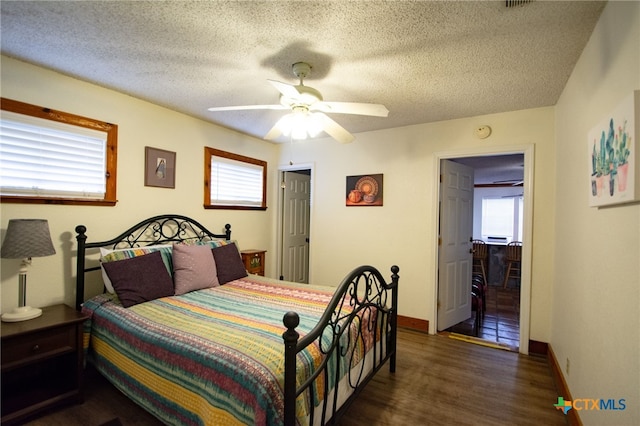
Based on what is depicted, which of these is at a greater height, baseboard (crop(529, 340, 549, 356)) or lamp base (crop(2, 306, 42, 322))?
lamp base (crop(2, 306, 42, 322))

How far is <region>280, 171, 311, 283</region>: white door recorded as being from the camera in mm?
4758

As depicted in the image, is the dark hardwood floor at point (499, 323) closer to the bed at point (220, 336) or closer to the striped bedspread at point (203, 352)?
the bed at point (220, 336)

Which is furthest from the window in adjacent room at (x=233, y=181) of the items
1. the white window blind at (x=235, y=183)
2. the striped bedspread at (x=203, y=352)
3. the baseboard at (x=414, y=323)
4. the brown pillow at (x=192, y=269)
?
the baseboard at (x=414, y=323)

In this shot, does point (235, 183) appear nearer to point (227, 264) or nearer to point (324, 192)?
point (324, 192)

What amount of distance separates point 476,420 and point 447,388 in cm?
37

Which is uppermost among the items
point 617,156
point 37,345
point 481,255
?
point 617,156

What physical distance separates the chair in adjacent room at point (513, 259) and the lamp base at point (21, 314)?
22.8 feet

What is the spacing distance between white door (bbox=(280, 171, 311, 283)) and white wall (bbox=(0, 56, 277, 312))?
790mm

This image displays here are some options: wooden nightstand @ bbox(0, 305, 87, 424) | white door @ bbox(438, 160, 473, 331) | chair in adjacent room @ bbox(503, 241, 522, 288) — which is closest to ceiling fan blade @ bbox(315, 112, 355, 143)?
white door @ bbox(438, 160, 473, 331)

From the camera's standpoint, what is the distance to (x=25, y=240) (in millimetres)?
2018

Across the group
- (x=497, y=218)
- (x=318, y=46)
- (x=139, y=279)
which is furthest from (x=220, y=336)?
(x=497, y=218)

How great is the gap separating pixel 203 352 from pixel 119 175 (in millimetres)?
2172

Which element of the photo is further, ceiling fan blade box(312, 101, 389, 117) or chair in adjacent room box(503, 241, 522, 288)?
chair in adjacent room box(503, 241, 522, 288)

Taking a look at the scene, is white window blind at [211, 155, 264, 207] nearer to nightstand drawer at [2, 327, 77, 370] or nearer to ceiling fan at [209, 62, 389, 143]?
ceiling fan at [209, 62, 389, 143]
